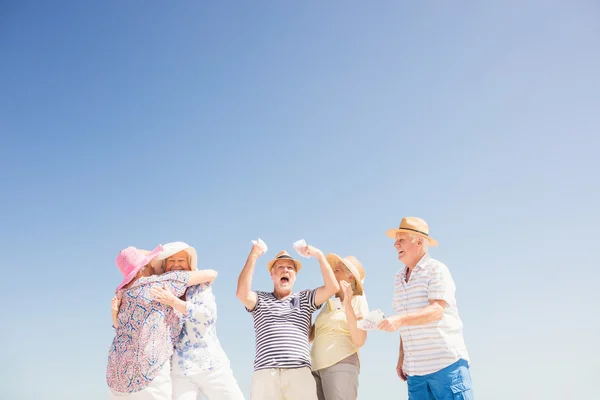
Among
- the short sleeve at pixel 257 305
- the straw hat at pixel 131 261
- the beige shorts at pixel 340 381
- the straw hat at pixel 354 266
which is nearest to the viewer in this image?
the straw hat at pixel 131 261

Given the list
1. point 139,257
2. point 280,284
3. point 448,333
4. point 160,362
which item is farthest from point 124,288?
point 448,333

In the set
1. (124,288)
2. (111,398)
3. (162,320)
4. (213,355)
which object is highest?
(124,288)

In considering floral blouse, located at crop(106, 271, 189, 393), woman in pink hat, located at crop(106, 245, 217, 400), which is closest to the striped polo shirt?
woman in pink hat, located at crop(106, 245, 217, 400)

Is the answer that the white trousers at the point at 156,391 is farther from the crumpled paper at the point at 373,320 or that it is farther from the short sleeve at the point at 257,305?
the crumpled paper at the point at 373,320

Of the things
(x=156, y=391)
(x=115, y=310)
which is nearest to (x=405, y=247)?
(x=156, y=391)

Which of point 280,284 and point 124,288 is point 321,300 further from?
point 124,288

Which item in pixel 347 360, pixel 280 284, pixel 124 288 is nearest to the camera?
pixel 124 288

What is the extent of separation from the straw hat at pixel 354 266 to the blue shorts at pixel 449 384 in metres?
2.00

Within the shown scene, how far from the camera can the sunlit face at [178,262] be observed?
22.8 ft

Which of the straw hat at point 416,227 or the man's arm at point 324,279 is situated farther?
the man's arm at point 324,279

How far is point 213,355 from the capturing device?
663 cm

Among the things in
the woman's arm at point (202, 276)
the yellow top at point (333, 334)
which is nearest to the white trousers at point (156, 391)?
the woman's arm at point (202, 276)

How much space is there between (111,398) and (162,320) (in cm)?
106

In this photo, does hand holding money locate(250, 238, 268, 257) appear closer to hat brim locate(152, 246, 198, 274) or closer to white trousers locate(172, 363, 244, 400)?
hat brim locate(152, 246, 198, 274)
